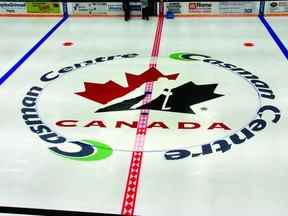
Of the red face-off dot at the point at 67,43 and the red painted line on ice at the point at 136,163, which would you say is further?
the red face-off dot at the point at 67,43

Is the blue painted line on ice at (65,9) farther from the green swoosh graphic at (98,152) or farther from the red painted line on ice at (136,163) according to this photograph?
the green swoosh graphic at (98,152)

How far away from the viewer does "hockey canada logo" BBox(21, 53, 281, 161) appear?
434 centimetres

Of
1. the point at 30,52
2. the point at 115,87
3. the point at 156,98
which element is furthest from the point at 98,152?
the point at 30,52

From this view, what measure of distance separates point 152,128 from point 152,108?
489 mm

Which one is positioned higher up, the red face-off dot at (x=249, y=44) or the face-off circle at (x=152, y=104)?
the red face-off dot at (x=249, y=44)

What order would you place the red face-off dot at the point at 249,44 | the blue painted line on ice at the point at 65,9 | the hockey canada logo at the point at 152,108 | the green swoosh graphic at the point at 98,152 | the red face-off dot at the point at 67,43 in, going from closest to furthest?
the green swoosh graphic at the point at 98,152
the hockey canada logo at the point at 152,108
the red face-off dot at the point at 249,44
the red face-off dot at the point at 67,43
the blue painted line on ice at the point at 65,9

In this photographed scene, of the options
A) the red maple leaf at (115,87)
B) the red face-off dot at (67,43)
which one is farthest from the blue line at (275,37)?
the red face-off dot at (67,43)

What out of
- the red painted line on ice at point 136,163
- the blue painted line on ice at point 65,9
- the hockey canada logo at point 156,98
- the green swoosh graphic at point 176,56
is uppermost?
the blue painted line on ice at point 65,9

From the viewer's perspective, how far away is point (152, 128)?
15.1 feet

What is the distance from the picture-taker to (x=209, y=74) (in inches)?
235

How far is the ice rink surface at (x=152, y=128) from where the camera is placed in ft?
11.8

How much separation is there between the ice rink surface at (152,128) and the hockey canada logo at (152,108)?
14mm

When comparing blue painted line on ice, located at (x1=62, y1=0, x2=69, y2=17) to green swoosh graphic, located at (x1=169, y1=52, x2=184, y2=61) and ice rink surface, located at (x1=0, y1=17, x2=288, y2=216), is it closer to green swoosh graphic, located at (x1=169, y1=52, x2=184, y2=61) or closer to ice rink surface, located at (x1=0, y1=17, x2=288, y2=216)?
ice rink surface, located at (x1=0, y1=17, x2=288, y2=216)

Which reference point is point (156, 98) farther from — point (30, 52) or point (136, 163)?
point (30, 52)
